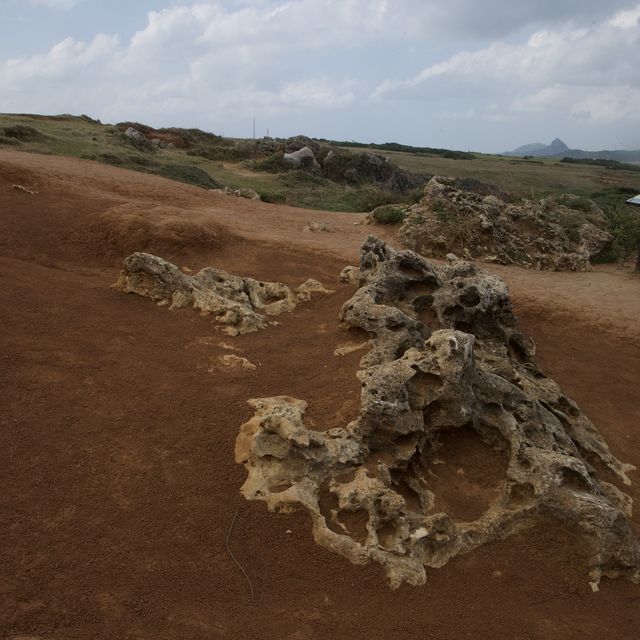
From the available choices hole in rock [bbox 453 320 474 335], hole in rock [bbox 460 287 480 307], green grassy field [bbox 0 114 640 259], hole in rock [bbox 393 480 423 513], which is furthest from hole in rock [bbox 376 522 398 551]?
green grassy field [bbox 0 114 640 259]

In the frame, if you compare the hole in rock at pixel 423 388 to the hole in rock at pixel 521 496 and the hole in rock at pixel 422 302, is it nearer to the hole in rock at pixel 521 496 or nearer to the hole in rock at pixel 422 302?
the hole in rock at pixel 521 496

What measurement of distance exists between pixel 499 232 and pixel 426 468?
41.4 feet

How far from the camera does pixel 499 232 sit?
55.8 feet

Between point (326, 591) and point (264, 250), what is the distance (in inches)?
423

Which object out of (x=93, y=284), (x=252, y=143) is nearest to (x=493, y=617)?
(x=93, y=284)

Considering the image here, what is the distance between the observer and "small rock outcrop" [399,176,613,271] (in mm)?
16469

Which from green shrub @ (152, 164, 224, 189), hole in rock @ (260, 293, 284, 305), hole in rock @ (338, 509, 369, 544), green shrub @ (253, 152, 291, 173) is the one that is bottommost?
hole in rock @ (338, 509, 369, 544)

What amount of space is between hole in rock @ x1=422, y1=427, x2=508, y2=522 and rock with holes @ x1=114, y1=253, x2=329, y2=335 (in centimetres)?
386

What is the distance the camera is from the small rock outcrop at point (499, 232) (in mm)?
16469

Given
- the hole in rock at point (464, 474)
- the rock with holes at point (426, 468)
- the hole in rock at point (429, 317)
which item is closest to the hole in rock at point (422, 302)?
the hole in rock at point (429, 317)

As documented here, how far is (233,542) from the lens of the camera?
456 cm

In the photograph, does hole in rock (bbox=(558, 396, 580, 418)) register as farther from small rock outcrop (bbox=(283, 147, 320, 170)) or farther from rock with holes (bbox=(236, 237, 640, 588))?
small rock outcrop (bbox=(283, 147, 320, 170))

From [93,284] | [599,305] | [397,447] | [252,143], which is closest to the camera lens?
[397,447]

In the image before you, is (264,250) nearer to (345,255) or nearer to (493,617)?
(345,255)
